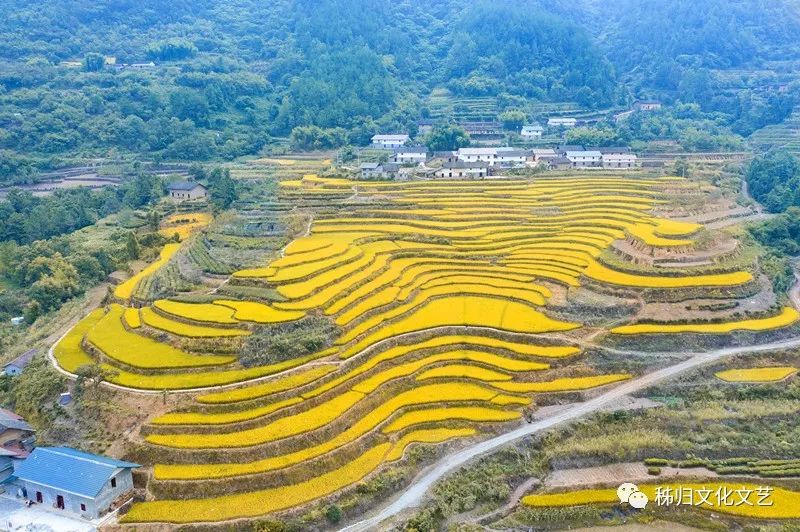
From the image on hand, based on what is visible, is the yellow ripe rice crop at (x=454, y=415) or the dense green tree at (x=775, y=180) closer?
the yellow ripe rice crop at (x=454, y=415)

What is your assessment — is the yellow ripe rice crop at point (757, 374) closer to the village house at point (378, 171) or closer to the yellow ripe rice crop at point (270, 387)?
the yellow ripe rice crop at point (270, 387)

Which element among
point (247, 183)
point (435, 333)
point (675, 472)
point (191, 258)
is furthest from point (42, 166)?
point (675, 472)

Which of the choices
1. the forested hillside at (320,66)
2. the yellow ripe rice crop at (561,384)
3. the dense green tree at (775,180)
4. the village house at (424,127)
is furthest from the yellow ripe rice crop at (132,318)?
the village house at (424,127)

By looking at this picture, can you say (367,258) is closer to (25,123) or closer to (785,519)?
(785,519)

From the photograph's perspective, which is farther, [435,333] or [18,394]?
[435,333]

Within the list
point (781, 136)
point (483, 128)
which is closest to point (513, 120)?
point (483, 128)

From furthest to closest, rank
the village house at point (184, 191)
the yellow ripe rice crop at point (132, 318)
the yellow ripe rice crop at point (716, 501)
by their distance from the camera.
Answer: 1. the village house at point (184, 191)
2. the yellow ripe rice crop at point (132, 318)
3. the yellow ripe rice crop at point (716, 501)

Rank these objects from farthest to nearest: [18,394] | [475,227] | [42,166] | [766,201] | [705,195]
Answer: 1. [42,166]
2. [766,201]
3. [705,195]
4. [475,227]
5. [18,394]
